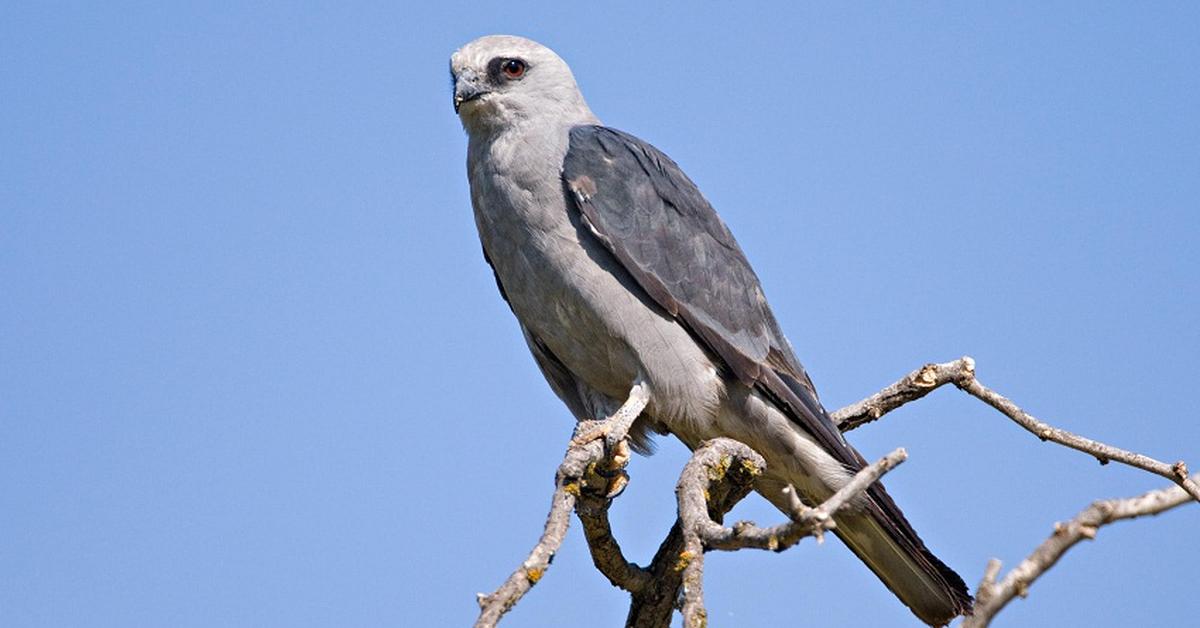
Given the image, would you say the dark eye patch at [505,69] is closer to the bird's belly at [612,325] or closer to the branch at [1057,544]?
the bird's belly at [612,325]

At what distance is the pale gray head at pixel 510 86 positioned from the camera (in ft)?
19.0

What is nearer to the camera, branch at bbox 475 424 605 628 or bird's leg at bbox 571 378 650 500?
branch at bbox 475 424 605 628

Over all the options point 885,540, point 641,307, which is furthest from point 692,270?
point 885,540

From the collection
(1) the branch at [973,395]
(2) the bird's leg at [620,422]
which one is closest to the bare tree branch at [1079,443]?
(1) the branch at [973,395]

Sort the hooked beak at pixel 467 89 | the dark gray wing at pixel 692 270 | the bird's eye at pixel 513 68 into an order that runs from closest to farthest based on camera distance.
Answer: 1. the dark gray wing at pixel 692 270
2. the hooked beak at pixel 467 89
3. the bird's eye at pixel 513 68

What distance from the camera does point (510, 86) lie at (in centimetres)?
588

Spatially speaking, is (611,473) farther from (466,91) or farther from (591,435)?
(466,91)

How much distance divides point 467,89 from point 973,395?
8.51ft

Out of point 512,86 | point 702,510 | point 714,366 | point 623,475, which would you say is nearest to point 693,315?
point 714,366

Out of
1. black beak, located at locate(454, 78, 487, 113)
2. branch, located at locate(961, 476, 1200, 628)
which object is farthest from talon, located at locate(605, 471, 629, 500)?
branch, located at locate(961, 476, 1200, 628)

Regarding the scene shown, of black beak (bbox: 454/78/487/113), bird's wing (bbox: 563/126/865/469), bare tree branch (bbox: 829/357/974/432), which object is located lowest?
bare tree branch (bbox: 829/357/974/432)

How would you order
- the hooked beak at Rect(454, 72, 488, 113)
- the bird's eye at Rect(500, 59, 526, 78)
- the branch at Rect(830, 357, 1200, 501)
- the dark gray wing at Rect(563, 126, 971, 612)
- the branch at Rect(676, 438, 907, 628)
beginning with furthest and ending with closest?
the bird's eye at Rect(500, 59, 526, 78) → the hooked beak at Rect(454, 72, 488, 113) → the dark gray wing at Rect(563, 126, 971, 612) → the branch at Rect(830, 357, 1200, 501) → the branch at Rect(676, 438, 907, 628)

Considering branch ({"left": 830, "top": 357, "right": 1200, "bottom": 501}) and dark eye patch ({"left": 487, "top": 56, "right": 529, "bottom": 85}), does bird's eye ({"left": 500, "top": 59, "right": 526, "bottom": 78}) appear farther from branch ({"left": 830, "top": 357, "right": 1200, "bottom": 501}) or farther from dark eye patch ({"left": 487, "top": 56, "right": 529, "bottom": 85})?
branch ({"left": 830, "top": 357, "right": 1200, "bottom": 501})

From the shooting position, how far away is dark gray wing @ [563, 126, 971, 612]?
5371 mm
